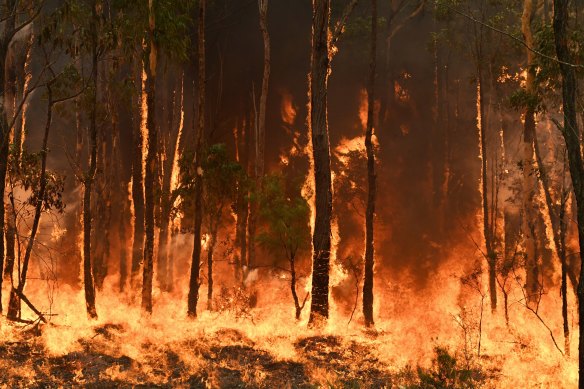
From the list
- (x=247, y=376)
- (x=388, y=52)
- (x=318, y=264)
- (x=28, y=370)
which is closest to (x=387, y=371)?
(x=247, y=376)

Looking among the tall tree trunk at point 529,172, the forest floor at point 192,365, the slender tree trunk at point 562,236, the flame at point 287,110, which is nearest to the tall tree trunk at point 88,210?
the forest floor at point 192,365

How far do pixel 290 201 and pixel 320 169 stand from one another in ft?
28.2

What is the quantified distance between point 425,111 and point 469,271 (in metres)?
9.38

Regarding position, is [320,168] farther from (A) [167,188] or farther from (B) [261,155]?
(A) [167,188]

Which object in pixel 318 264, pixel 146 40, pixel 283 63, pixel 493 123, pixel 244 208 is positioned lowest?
pixel 318 264

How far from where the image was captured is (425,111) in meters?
Answer: 31.8

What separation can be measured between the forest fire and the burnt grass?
56mm

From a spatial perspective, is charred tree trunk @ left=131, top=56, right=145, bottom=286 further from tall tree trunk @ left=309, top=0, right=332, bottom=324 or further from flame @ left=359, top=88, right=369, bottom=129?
flame @ left=359, top=88, right=369, bottom=129

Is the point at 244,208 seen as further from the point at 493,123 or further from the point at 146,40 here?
the point at 493,123

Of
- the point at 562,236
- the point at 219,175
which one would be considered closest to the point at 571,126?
the point at 562,236

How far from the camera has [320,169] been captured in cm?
1344

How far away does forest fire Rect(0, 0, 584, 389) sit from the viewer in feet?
33.4

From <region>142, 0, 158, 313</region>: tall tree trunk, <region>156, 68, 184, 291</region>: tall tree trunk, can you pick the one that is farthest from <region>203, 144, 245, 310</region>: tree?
<region>142, 0, 158, 313</region>: tall tree trunk

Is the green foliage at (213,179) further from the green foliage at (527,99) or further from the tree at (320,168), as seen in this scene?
the green foliage at (527,99)
